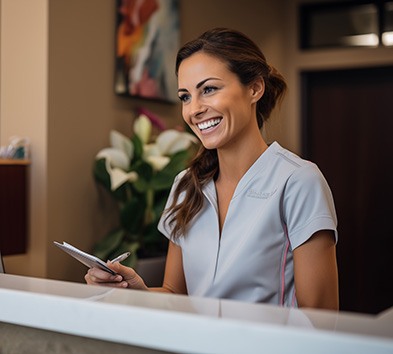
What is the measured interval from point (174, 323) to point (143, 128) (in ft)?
8.48

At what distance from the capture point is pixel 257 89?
1832 mm

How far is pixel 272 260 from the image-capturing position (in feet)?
5.47

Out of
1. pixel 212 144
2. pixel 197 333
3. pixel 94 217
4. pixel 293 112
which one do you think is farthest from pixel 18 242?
pixel 293 112

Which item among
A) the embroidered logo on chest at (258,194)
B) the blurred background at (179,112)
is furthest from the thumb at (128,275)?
the blurred background at (179,112)

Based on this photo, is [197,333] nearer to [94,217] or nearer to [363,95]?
[94,217]

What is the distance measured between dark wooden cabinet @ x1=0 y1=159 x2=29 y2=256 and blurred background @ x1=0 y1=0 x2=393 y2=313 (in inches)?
2.0

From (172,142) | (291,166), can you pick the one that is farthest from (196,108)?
(172,142)

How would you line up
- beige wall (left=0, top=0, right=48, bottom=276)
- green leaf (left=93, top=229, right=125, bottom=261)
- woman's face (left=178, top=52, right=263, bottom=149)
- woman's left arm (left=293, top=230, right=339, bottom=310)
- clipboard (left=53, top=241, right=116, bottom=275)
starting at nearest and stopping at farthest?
clipboard (left=53, top=241, right=116, bottom=275)
woman's left arm (left=293, top=230, right=339, bottom=310)
woman's face (left=178, top=52, right=263, bottom=149)
beige wall (left=0, top=0, right=48, bottom=276)
green leaf (left=93, top=229, right=125, bottom=261)

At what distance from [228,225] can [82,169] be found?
175 cm

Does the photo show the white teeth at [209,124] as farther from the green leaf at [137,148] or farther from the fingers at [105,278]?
the green leaf at [137,148]

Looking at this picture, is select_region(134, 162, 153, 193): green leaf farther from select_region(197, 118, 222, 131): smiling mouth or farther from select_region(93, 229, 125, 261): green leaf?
select_region(197, 118, 222, 131): smiling mouth

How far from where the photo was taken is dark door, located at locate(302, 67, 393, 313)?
200 inches

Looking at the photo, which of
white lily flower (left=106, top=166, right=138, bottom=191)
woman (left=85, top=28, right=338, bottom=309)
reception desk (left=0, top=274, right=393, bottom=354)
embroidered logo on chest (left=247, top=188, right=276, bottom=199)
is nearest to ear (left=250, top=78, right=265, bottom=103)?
woman (left=85, top=28, right=338, bottom=309)

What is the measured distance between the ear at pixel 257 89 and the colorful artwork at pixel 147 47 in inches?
71.5
